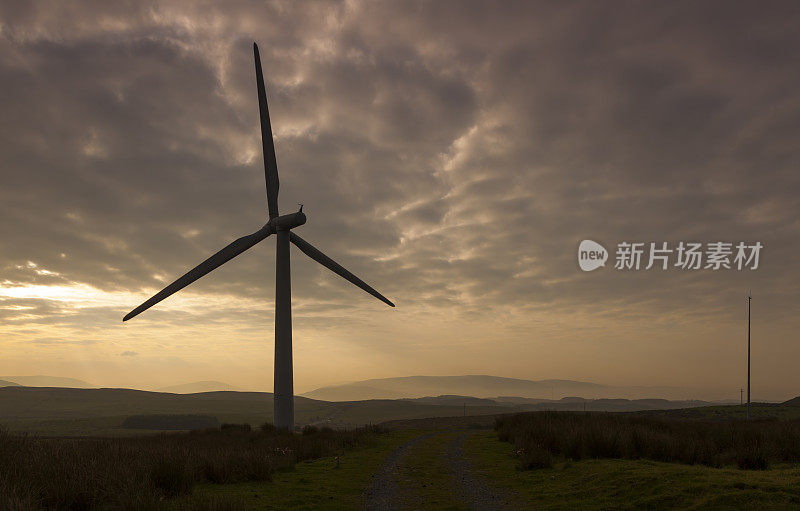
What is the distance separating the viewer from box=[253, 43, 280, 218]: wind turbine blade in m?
48.1

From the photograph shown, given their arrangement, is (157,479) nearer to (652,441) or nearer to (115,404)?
(652,441)

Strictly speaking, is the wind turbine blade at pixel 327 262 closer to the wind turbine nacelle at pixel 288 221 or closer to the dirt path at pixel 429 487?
the wind turbine nacelle at pixel 288 221

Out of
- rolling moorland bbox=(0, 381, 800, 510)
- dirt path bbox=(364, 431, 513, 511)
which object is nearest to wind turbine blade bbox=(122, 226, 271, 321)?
rolling moorland bbox=(0, 381, 800, 510)

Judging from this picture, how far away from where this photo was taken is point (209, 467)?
18.3 meters

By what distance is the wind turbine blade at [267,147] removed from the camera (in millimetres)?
48062

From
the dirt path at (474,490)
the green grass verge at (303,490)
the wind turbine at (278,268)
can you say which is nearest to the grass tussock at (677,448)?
the dirt path at (474,490)

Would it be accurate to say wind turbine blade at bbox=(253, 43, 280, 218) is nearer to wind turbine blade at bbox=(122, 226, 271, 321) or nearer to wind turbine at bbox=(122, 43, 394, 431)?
wind turbine at bbox=(122, 43, 394, 431)

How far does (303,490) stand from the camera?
17141 mm

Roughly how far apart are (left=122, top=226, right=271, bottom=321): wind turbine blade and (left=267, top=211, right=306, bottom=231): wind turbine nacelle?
3.74 feet

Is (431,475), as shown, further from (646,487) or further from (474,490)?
(646,487)

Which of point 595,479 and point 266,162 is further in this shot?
point 266,162

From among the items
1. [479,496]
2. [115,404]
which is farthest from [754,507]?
[115,404]

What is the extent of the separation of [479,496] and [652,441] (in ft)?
29.4

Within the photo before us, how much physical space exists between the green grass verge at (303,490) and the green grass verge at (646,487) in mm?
5075
